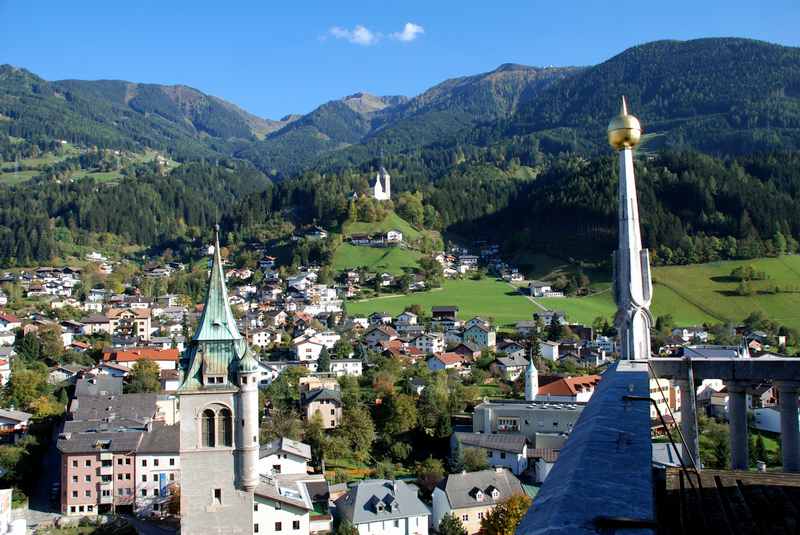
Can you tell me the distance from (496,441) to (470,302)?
4137 cm

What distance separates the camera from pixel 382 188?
124 m

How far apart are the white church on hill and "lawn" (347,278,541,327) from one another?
114 ft

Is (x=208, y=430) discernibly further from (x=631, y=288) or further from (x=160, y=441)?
(x=160, y=441)

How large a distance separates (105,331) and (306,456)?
36.7 meters

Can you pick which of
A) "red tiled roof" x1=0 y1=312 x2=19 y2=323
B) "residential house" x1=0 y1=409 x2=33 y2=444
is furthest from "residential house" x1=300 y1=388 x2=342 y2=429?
"red tiled roof" x1=0 y1=312 x2=19 y2=323

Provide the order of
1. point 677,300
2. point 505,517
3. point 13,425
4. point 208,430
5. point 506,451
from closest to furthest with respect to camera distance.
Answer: point 208,430 → point 505,517 → point 506,451 → point 13,425 → point 677,300

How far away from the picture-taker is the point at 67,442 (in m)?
31.5

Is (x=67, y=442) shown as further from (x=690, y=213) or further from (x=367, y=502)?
(x=690, y=213)

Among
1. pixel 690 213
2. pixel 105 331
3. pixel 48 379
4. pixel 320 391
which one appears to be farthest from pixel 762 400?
pixel 690 213

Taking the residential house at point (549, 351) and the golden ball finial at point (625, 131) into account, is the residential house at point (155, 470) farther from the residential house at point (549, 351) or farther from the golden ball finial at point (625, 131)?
the residential house at point (549, 351)

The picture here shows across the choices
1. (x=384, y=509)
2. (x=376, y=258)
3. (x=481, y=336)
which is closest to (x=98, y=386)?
(x=384, y=509)

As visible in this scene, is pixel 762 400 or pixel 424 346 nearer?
pixel 762 400

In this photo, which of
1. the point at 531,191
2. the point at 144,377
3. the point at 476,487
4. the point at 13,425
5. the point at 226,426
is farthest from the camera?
the point at 531,191

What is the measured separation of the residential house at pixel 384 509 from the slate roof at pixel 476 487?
1197 millimetres
